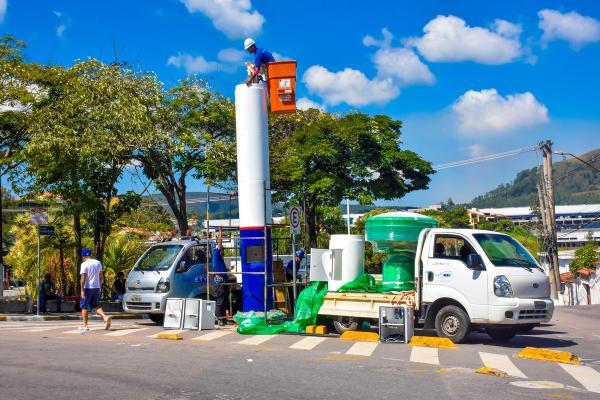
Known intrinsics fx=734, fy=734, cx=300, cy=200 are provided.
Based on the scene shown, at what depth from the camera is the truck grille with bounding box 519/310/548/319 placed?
13.7 metres

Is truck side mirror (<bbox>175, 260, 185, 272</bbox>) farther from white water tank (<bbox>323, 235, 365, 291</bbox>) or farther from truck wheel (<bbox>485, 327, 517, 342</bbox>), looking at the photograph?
truck wheel (<bbox>485, 327, 517, 342</bbox>)

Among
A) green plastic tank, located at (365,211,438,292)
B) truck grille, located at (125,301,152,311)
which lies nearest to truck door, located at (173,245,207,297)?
truck grille, located at (125,301,152,311)

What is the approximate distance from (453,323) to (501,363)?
299 cm

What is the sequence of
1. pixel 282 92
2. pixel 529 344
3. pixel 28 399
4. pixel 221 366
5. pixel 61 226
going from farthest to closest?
pixel 61 226 < pixel 282 92 < pixel 529 344 < pixel 221 366 < pixel 28 399

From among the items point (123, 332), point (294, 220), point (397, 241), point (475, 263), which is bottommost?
point (123, 332)

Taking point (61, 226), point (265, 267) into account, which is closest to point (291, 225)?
point (265, 267)

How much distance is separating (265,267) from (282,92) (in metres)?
4.34

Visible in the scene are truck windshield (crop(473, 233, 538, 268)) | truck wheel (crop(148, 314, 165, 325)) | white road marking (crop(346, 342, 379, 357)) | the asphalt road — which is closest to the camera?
the asphalt road

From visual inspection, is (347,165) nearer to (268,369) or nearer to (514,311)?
(514,311)

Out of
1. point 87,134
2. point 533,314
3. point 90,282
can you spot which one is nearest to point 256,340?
point 90,282

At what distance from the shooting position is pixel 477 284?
13859 millimetres

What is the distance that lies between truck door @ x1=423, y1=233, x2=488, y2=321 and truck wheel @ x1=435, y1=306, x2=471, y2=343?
18cm

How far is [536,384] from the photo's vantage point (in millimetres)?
9172

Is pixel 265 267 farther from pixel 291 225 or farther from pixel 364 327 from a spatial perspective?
pixel 364 327
